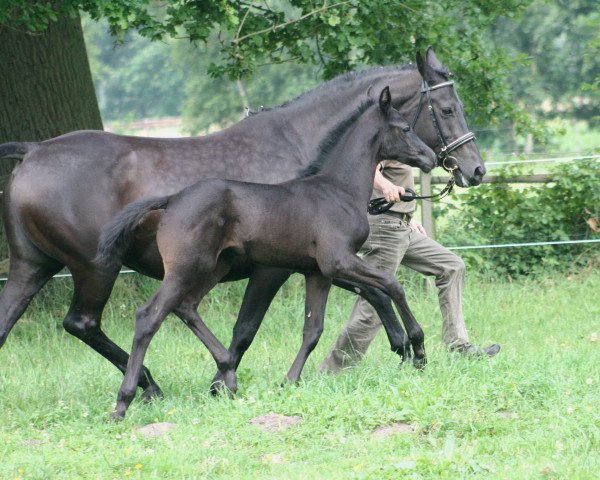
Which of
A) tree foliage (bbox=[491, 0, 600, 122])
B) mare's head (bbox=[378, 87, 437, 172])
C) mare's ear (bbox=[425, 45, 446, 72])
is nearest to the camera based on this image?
mare's head (bbox=[378, 87, 437, 172])

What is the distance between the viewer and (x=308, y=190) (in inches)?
230

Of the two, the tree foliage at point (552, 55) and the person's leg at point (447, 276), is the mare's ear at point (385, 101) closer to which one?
the person's leg at point (447, 276)

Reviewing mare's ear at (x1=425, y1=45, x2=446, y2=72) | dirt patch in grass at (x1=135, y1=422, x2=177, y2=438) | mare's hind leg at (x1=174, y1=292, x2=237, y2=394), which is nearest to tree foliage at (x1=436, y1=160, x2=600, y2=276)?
mare's ear at (x1=425, y1=45, x2=446, y2=72)

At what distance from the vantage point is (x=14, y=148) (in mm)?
6219

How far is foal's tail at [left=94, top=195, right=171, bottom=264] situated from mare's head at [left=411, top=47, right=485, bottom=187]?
1.89 m

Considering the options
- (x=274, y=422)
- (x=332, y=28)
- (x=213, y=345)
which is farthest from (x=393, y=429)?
(x=332, y=28)

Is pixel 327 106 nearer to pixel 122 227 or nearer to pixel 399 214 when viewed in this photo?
pixel 399 214

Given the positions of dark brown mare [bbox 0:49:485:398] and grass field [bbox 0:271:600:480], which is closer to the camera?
grass field [bbox 0:271:600:480]

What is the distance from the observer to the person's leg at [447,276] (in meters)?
6.64

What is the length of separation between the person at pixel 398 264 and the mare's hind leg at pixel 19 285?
6.57ft

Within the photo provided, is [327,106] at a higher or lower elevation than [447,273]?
higher

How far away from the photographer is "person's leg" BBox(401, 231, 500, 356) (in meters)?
6.64

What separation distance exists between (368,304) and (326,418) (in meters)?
1.53

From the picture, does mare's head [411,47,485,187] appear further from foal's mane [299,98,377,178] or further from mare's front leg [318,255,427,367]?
mare's front leg [318,255,427,367]
